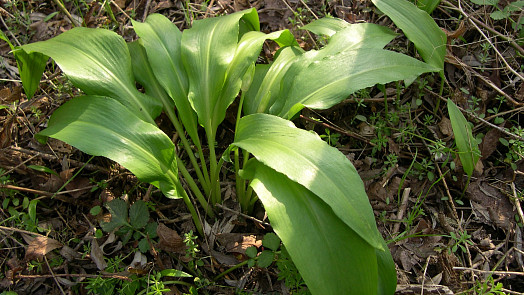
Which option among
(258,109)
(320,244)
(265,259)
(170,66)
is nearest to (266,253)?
(265,259)

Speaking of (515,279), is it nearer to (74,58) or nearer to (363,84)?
(363,84)

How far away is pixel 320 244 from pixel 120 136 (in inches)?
39.3

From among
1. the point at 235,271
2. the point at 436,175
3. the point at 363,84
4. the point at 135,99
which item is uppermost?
the point at 363,84

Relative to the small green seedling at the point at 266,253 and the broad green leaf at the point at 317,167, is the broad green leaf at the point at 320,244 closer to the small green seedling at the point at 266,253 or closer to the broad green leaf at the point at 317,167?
the broad green leaf at the point at 317,167

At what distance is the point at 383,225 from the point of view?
2137 millimetres

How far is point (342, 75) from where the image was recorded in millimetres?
→ 1978

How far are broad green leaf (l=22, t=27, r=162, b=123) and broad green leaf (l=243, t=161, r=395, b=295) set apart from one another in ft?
2.88

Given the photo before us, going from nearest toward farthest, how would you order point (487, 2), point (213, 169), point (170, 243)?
point (170, 243), point (213, 169), point (487, 2)

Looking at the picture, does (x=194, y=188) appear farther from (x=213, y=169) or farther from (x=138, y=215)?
(x=138, y=215)

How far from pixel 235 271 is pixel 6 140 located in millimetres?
1558

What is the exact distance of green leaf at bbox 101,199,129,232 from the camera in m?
1.99

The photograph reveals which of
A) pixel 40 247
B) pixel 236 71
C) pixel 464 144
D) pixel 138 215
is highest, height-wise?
pixel 236 71

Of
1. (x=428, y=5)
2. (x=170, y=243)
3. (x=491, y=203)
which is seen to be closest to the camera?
(x=170, y=243)

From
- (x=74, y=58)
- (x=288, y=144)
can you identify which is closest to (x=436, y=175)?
(x=288, y=144)
